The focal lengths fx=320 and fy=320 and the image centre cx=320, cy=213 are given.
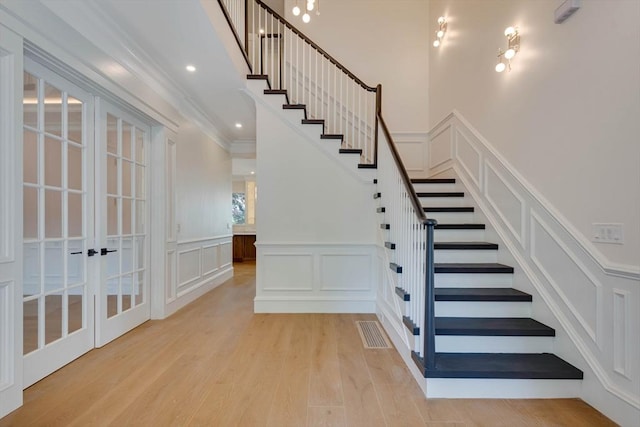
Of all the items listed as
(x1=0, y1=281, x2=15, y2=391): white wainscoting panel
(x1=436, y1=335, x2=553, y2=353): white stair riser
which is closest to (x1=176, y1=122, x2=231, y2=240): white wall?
(x1=0, y1=281, x2=15, y2=391): white wainscoting panel

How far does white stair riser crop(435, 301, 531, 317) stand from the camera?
2.62m

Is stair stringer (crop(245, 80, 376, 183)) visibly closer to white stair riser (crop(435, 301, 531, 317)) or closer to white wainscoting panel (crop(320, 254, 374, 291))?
white wainscoting panel (crop(320, 254, 374, 291))

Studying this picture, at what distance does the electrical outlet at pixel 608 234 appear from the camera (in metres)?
1.91

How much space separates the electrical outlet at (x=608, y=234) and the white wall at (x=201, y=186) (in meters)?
4.19

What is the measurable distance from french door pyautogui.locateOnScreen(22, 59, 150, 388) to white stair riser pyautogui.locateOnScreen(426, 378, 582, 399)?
110 inches

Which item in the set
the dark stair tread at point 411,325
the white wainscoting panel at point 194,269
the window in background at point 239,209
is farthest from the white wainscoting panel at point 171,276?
the window in background at point 239,209

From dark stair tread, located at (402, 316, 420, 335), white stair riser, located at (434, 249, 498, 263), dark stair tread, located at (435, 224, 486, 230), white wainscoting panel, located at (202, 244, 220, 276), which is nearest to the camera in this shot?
dark stair tread, located at (402, 316, 420, 335)

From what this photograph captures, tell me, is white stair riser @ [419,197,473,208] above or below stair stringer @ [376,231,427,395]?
above

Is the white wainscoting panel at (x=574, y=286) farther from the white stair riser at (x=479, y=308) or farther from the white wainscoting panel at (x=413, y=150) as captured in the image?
the white wainscoting panel at (x=413, y=150)

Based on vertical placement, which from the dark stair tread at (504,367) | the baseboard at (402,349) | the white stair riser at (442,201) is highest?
the white stair riser at (442,201)

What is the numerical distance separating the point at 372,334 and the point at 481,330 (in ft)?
3.92

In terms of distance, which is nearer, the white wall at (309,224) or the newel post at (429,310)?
the newel post at (429,310)

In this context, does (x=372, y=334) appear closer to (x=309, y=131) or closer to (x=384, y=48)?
(x=309, y=131)

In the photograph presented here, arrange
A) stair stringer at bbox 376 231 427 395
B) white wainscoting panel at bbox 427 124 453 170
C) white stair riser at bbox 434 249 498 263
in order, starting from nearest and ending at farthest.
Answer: stair stringer at bbox 376 231 427 395 < white stair riser at bbox 434 249 498 263 < white wainscoting panel at bbox 427 124 453 170
